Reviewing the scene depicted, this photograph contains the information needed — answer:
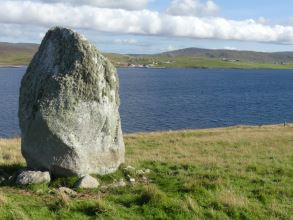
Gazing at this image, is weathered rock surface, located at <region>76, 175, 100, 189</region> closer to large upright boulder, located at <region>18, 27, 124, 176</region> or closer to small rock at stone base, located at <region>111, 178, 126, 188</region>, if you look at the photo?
small rock at stone base, located at <region>111, 178, 126, 188</region>

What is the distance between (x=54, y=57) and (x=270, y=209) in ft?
31.5

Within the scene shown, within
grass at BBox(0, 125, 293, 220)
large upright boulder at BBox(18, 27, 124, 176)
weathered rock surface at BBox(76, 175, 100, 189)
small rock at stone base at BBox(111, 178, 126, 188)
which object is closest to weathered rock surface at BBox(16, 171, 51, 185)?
grass at BBox(0, 125, 293, 220)

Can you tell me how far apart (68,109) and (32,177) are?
107 inches

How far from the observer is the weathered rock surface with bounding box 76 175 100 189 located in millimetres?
15906

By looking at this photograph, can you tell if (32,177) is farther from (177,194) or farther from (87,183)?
(177,194)

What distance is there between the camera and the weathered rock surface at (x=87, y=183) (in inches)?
626

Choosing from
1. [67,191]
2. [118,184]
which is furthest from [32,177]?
[118,184]

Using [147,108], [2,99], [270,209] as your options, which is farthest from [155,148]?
[2,99]

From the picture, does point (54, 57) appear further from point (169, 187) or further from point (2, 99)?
point (2, 99)

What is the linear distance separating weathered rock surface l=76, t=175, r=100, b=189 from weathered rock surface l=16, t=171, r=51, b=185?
49.7 inches

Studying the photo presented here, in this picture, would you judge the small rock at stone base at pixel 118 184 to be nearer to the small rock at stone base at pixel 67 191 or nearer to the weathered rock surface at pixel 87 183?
the weathered rock surface at pixel 87 183

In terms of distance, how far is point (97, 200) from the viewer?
13.5m

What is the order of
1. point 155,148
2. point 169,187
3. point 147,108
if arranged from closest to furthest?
1. point 169,187
2. point 155,148
3. point 147,108

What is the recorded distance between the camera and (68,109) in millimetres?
16969
